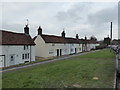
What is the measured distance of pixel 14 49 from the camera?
76.0 ft

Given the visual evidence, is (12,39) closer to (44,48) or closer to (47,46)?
(44,48)

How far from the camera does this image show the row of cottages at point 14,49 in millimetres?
20844

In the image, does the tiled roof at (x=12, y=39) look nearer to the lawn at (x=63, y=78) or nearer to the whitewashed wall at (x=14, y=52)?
the whitewashed wall at (x=14, y=52)

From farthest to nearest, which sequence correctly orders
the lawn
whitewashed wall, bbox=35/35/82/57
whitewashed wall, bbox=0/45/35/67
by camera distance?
whitewashed wall, bbox=35/35/82/57, whitewashed wall, bbox=0/45/35/67, the lawn

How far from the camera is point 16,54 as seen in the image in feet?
77.4

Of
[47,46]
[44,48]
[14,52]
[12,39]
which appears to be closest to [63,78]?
[14,52]

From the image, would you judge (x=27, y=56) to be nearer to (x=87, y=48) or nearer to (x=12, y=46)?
(x=12, y=46)

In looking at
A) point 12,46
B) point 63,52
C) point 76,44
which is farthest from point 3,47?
point 76,44

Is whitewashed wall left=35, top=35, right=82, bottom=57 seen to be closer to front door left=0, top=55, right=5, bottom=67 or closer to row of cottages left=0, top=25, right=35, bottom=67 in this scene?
row of cottages left=0, top=25, right=35, bottom=67

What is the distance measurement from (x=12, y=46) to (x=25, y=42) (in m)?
4.16

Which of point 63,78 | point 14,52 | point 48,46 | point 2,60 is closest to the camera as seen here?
point 63,78

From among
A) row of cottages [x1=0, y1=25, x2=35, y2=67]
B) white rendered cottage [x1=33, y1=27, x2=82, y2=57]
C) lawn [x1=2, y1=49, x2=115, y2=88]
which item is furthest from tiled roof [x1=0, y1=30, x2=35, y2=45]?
lawn [x1=2, y1=49, x2=115, y2=88]

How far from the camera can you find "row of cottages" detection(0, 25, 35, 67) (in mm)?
20844

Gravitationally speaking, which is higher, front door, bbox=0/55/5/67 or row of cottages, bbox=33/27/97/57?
row of cottages, bbox=33/27/97/57
